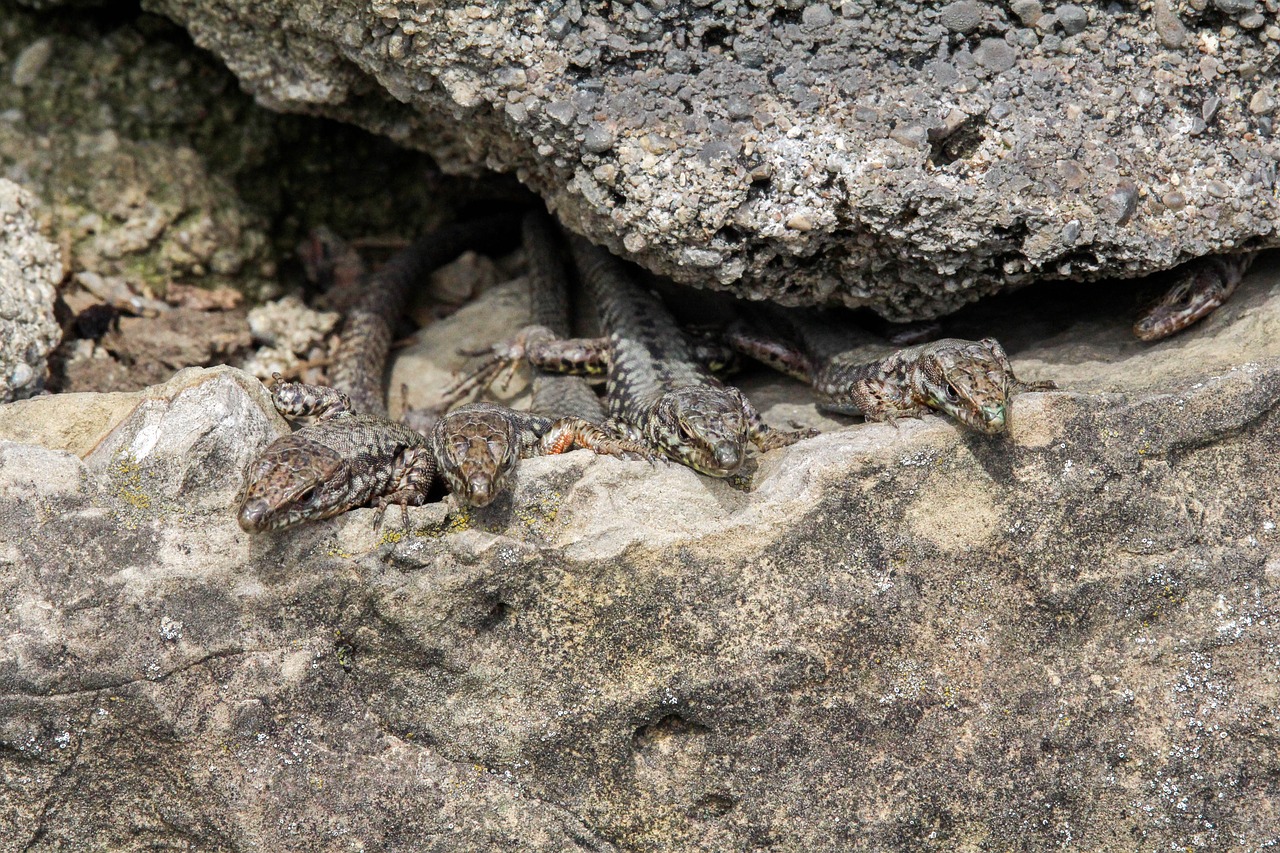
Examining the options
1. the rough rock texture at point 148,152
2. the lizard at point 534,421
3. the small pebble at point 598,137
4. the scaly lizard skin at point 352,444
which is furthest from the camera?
the rough rock texture at point 148,152

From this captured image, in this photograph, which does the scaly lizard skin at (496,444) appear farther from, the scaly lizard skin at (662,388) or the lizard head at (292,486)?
the lizard head at (292,486)

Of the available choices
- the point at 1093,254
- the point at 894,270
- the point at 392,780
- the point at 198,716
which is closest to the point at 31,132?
the point at 198,716

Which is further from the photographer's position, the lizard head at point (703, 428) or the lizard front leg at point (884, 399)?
the lizard front leg at point (884, 399)

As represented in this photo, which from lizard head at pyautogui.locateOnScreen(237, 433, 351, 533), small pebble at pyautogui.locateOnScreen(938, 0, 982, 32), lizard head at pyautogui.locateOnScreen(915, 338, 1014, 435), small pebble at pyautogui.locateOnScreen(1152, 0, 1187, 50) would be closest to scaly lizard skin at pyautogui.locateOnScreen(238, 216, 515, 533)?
lizard head at pyautogui.locateOnScreen(237, 433, 351, 533)

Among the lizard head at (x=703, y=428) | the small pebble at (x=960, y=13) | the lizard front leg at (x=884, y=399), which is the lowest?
the lizard head at (x=703, y=428)

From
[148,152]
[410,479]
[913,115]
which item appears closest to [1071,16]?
[913,115]

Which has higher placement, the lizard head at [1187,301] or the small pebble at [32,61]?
the lizard head at [1187,301]

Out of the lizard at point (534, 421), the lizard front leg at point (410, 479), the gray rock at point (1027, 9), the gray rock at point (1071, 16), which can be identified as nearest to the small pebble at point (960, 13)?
the gray rock at point (1027, 9)
